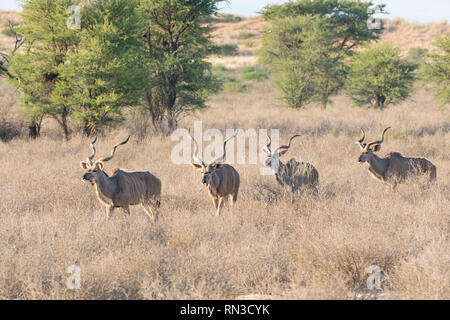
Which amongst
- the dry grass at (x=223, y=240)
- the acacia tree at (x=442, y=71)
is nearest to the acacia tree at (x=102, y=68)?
the dry grass at (x=223, y=240)

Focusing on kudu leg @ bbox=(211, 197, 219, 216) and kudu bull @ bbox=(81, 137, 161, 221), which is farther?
kudu leg @ bbox=(211, 197, 219, 216)

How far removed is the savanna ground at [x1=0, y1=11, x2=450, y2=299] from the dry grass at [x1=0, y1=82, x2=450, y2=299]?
0.06 ft

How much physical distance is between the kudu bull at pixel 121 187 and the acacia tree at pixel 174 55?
9025mm

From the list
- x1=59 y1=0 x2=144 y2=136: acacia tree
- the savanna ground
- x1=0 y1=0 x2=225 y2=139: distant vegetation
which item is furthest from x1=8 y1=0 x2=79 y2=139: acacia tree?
the savanna ground

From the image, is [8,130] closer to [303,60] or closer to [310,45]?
[303,60]

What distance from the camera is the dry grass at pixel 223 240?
16.4 feet

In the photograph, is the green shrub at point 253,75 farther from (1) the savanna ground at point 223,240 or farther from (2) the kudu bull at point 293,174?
(2) the kudu bull at point 293,174

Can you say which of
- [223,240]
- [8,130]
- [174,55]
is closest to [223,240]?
[223,240]

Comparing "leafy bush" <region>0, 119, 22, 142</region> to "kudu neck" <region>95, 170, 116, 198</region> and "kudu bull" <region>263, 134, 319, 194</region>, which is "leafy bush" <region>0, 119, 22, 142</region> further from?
"kudu bull" <region>263, 134, 319, 194</region>

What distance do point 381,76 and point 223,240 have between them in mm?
19927

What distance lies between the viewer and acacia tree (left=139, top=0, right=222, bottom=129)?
1742cm

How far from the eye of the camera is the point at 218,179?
8.12 metres

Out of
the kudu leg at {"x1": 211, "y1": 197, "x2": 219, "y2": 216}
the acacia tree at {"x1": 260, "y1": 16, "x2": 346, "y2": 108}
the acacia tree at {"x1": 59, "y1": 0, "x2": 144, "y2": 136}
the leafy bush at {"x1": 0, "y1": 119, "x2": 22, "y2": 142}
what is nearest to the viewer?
the kudu leg at {"x1": 211, "y1": 197, "x2": 219, "y2": 216}
